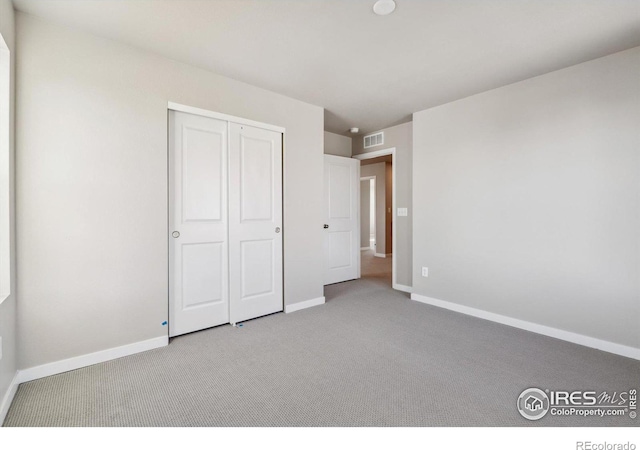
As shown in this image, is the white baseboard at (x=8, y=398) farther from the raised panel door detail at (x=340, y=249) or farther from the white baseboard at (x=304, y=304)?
the raised panel door detail at (x=340, y=249)

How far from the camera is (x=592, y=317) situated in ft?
8.57

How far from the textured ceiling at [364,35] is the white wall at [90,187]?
225 mm

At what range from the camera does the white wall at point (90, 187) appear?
2.05m

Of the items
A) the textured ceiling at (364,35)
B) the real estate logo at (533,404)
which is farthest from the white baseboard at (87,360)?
the real estate logo at (533,404)

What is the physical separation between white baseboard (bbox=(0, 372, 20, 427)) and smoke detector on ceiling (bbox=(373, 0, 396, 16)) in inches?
130

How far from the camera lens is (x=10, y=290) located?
188 cm

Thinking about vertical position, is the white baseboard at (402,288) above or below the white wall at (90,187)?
below

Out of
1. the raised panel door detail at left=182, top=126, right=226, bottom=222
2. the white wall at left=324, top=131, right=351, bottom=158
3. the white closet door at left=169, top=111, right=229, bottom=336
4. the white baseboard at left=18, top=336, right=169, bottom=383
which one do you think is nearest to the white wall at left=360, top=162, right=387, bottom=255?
the white wall at left=324, top=131, right=351, bottom=158

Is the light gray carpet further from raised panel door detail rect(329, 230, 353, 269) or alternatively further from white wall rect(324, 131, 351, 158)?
white wall rect(324, 131, 351, 158)

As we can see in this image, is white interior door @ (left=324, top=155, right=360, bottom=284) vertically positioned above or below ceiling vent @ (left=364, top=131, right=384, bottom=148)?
below

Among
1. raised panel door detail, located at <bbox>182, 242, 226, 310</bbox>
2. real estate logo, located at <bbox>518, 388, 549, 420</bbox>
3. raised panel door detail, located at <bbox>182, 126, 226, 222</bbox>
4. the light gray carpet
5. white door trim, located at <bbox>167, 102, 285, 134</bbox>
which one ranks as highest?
white door trim, located at <bbox>167, 102, 285, 134</bbox>

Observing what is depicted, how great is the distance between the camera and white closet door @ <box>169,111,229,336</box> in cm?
272

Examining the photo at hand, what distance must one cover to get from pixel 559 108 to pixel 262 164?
9.91 ft

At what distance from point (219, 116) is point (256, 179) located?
732 mm
